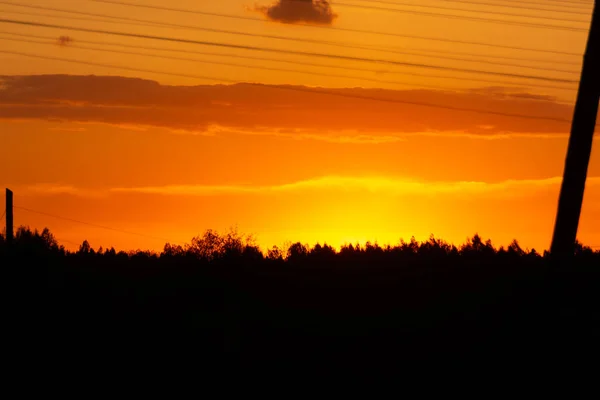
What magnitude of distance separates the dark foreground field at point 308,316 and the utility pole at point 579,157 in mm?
565

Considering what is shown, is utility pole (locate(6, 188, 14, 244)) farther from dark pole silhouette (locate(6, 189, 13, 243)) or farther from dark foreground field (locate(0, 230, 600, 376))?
dark foreground field (locate(0, 230, 600, 376))

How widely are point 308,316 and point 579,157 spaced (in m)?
10.9

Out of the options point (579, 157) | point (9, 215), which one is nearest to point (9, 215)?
point (9, 215)

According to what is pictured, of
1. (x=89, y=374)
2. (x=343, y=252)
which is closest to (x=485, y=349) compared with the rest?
(x=89, y=374)

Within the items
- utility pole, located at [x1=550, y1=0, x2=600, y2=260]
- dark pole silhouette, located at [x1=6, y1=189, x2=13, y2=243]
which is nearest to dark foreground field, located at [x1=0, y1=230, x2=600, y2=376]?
utility pole, located at [x1=550, y1=0, x2=600, y2=260]

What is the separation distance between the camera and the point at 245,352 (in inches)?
892

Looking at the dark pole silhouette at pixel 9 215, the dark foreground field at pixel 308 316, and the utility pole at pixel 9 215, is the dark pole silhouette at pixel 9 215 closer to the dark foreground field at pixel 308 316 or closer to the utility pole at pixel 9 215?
the utility pole at pixel 9 215

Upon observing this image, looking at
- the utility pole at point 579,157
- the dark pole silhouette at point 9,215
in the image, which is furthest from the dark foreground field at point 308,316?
the dark pole silhouette at point 9,215

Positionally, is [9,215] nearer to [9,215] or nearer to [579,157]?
[9,215]

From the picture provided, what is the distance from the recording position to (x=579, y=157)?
17.1 metres

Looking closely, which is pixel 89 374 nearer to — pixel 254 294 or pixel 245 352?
pixel 245 352

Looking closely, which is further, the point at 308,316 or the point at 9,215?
the point at 9,215

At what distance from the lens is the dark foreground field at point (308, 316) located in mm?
21344

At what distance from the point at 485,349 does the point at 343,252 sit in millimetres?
19536
